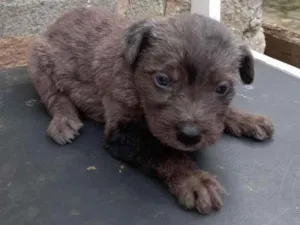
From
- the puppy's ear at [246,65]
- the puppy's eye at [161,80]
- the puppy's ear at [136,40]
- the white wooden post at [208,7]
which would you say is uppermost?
the puppy's ear at [136,40]

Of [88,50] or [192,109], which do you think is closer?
[192,109]

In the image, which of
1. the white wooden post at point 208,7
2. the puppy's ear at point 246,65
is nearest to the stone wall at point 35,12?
the white wooden post at point 208,7

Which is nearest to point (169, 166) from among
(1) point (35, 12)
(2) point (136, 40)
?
(2) point (136, 40)

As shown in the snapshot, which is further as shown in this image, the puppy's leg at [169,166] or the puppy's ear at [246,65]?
the puppy's ear at [246,65]

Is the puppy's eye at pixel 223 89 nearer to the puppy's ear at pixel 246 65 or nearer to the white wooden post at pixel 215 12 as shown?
the puppy's ear at pixel 246 65

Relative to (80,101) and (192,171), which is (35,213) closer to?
(192,171)

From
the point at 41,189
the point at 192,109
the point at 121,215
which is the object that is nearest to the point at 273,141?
the point at 192,109
